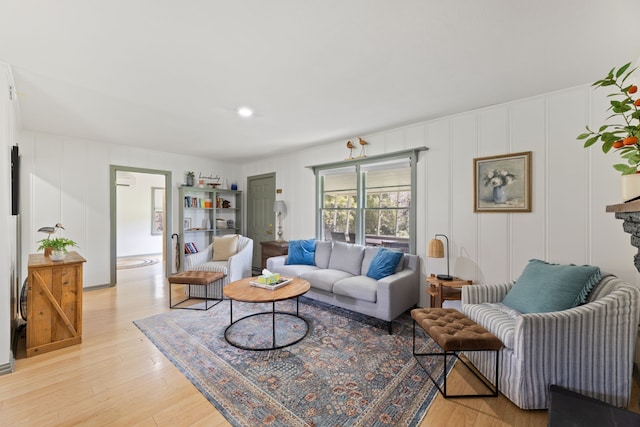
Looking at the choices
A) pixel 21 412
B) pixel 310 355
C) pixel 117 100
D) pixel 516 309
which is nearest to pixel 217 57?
pixel 117 100

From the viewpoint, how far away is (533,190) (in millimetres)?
2734

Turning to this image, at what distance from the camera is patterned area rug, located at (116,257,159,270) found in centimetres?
634

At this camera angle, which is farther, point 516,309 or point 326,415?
point 516,309

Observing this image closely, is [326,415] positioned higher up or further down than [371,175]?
further down

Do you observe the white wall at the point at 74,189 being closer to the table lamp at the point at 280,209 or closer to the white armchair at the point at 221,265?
the white armchair at the point at 221,265

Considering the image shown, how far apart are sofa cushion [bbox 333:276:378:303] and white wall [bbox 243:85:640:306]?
2.79 ft

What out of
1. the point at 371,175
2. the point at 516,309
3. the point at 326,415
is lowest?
the point at 326,415

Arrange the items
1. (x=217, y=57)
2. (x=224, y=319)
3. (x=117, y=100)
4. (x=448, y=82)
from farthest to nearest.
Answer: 1. (x=224, y=319)
2. (x=117, y=100)
3. (x=448, y=82)
4. (x=217, y=57)

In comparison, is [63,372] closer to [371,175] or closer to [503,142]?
[371,175]

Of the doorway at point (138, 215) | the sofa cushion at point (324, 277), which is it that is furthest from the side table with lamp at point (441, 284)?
the doorway at point (138, 215)

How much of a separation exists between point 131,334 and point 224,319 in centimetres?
92

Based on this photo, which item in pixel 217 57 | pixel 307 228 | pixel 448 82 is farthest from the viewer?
pixel 307 228

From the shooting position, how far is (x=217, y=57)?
2.04 m

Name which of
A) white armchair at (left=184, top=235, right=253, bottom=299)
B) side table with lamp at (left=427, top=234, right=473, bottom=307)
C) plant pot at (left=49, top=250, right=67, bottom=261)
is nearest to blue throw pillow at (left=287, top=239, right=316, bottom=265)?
white armchair at (left=184, top=235, right=253, bottom=299)
